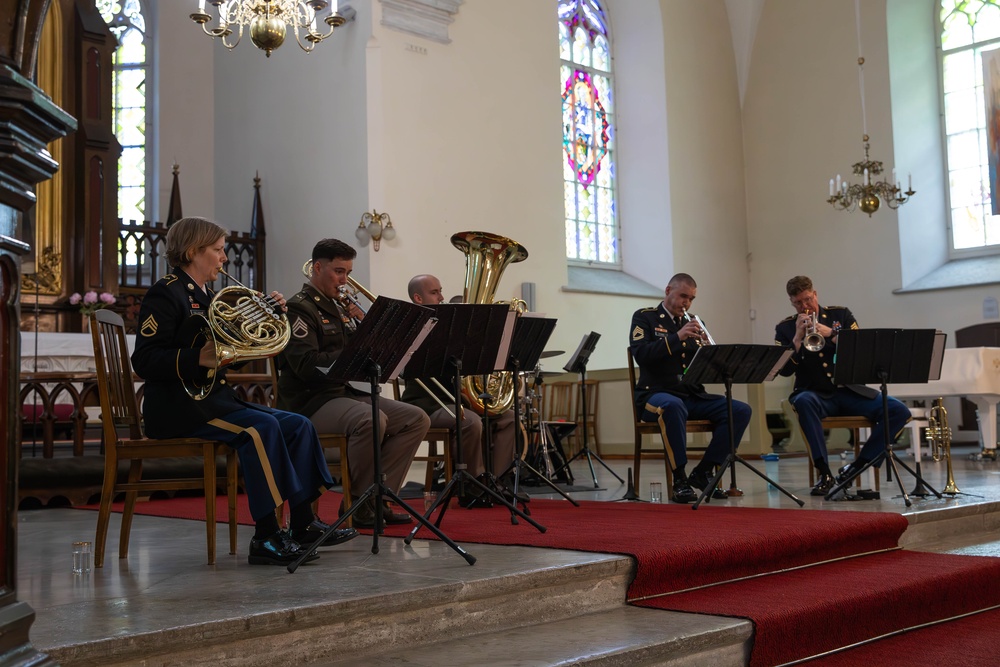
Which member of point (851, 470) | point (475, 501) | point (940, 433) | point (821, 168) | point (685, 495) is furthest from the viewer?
point (821, 168)

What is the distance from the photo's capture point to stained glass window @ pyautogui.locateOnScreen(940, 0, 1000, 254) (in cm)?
1261

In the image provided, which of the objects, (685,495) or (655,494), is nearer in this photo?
(685,495)

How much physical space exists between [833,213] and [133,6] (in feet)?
30.4

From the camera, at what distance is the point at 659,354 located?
19.7 feet

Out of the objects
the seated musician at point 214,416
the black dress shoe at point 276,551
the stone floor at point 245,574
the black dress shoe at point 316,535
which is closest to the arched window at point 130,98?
the stone floor at point 245,574

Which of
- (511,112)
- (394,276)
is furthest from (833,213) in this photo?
(394,276)

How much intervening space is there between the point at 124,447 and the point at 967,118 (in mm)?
12064

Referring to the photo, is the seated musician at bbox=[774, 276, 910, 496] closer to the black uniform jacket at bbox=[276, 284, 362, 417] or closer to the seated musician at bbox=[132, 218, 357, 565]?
the black uniform jacket at bbox=[276, 284, 362, 417]

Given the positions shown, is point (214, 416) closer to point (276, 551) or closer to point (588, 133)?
point (276, 551)

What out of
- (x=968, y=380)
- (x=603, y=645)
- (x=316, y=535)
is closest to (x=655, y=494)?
(x=316, y=535)

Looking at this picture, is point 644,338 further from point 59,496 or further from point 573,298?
point 573,298

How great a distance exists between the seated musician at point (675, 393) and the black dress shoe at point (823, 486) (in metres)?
0.53

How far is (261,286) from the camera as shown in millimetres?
11109

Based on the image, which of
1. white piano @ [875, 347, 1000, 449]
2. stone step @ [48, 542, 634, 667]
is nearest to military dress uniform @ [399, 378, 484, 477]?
stone step @ [48, 542, 634, 667]
